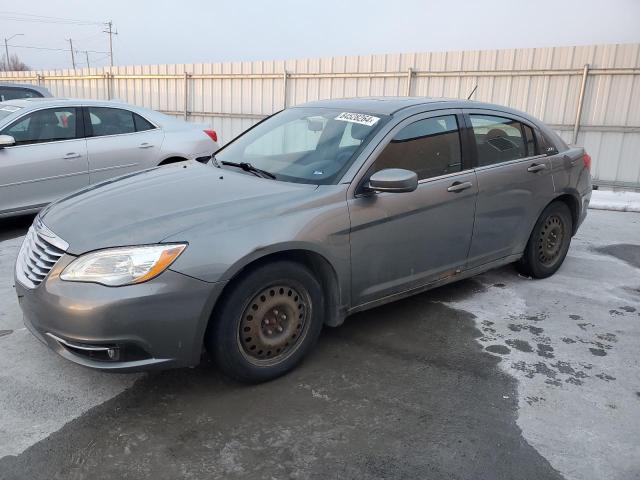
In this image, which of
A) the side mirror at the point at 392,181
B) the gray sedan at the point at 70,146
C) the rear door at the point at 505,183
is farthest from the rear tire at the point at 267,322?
the gray sedan at the point at 70,146

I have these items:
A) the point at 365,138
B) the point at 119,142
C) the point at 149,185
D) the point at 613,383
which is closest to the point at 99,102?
the point at 119,142

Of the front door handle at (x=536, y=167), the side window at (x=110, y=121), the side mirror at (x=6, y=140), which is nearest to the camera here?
the front door handle at (x=536, y=167)

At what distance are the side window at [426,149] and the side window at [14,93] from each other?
8.91 meters

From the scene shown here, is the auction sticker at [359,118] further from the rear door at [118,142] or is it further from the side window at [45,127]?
the side window at [45,127]

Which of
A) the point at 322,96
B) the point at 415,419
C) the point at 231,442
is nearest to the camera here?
the point at 231,442

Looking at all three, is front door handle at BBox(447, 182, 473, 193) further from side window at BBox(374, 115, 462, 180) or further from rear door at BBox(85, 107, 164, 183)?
rear door at BBox(85, 107, 164, 183)

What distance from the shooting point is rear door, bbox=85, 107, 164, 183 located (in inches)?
256

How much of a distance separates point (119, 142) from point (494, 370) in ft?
17.3

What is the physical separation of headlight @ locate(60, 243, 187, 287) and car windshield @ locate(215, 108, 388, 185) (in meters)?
1.07

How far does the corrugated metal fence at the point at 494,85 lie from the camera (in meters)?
9.93

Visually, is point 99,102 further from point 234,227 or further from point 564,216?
point 564,216

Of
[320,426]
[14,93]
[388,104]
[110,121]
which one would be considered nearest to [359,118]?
[388,104]

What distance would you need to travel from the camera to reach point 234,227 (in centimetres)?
288

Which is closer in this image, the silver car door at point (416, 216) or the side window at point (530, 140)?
the silver car door at point (416, 216)
